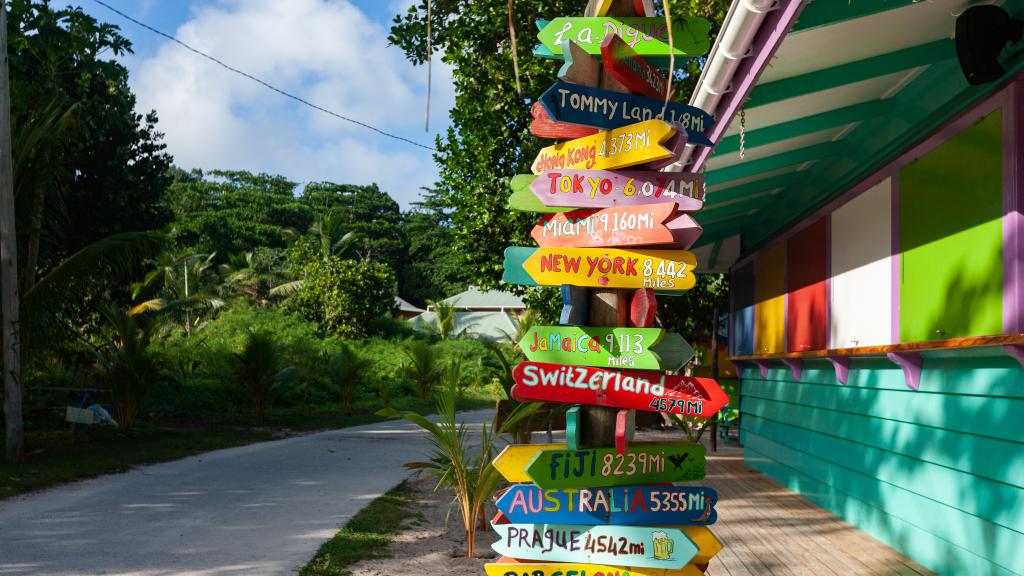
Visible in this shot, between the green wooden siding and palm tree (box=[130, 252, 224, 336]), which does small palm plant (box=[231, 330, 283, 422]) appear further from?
palm tree (box=[130, 252, 224, 336])

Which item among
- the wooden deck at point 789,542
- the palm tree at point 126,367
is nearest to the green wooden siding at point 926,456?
the wooden deck at point 789,542

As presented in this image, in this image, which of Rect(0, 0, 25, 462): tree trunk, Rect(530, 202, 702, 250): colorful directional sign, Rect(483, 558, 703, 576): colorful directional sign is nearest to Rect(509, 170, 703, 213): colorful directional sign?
Rect(530, 202, 702, 250): colorful directional sign

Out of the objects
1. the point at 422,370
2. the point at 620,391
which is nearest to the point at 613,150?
the point at 620,391

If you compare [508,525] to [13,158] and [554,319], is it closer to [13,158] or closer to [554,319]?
[13,158]

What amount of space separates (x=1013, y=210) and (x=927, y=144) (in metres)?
1.25

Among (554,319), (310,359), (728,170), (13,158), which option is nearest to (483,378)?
(310,359)

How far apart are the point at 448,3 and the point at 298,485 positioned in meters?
7.03

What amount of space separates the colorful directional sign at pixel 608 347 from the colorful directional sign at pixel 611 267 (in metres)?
0.18

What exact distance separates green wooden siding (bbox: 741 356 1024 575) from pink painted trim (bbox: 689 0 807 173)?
1866 mm

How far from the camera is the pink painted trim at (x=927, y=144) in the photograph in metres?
4.41

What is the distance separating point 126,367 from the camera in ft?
44.0

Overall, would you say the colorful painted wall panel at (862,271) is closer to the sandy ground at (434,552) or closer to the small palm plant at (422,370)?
the sandy ground at (434,552)

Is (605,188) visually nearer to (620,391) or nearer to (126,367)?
(620,391)

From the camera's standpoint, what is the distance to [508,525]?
3207 mm
